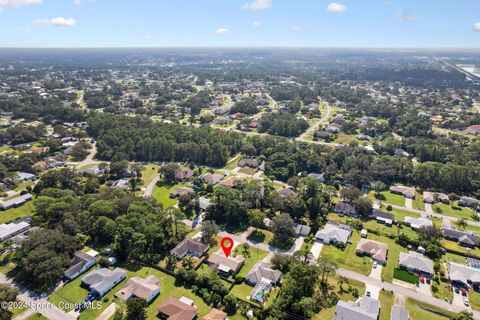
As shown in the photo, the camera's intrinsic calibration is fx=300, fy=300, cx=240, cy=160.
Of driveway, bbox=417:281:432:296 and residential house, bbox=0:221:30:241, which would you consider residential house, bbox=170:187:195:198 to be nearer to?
residential house, bbox=0:221:30:241

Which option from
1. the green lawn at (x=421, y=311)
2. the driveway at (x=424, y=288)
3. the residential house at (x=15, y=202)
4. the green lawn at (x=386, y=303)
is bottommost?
the driveway at (x=424, y=288)

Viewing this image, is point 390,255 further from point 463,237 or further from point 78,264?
point 78,264

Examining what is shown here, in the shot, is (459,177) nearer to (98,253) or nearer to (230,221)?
(230,221)

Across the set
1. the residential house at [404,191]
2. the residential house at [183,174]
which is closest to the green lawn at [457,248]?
the residential house at [404,191]

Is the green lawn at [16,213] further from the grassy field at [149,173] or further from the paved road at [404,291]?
the paved road at [404,291]

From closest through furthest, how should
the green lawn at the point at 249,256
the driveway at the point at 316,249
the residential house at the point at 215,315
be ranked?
the residential house at the point at 215,315 → the green lawn at the point at 249,256 → the driveway at the point at 316,249

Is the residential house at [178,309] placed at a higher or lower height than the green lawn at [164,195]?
higher
